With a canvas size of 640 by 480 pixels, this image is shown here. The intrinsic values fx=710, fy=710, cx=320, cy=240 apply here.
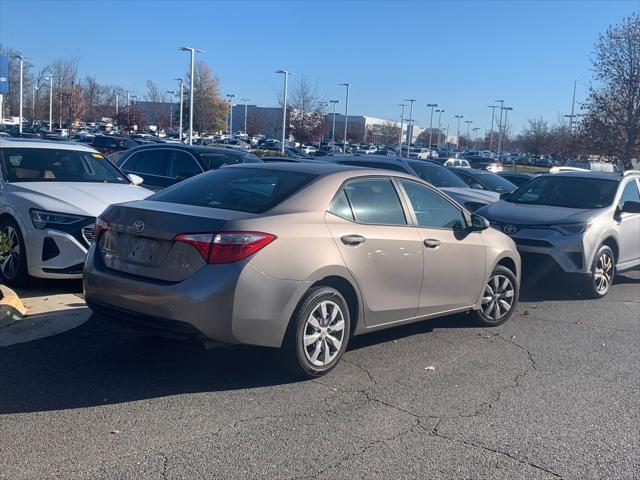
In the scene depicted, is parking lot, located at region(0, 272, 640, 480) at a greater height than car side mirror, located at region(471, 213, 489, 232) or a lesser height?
lesser

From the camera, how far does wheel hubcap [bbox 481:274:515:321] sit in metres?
7.47

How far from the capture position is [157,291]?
4949 mm

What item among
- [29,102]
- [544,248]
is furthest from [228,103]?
[544,248]

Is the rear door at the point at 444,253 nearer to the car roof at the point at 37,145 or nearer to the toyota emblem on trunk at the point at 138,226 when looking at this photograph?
the toyota emblem on trunk at the point at 138,226

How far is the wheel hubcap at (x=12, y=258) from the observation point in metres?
7.67

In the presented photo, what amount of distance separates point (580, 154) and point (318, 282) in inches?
946

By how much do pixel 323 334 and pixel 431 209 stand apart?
6.22ft

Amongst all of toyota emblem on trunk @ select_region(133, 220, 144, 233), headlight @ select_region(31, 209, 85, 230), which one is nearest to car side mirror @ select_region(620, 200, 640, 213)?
headlight @ select_region(31, 209, 85, 230)

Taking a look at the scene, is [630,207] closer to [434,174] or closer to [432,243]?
[434,174]

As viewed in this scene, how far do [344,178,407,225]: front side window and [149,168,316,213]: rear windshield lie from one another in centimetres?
40

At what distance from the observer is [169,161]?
12.1 metres

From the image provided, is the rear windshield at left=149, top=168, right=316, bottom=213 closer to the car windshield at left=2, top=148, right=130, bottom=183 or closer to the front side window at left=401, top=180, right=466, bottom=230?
Result: the front side window at left=401, top=180, right=466, bottom=230

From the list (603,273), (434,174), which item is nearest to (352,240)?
(603,273)

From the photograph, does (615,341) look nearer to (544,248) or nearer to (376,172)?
(544,248)
